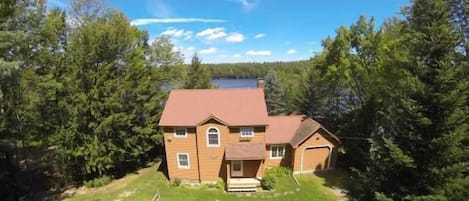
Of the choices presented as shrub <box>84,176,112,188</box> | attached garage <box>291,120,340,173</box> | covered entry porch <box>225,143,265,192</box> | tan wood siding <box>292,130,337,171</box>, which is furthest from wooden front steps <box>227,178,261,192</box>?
shrub <box>84,176,112,188</box>

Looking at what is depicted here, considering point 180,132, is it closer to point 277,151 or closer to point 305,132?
point 277,151

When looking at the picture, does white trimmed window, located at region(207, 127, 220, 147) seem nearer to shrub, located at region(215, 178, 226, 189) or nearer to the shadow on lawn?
shrub, located at region(215, 178, 226, 189)

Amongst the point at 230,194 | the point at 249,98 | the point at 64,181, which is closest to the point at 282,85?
the point at 249,98

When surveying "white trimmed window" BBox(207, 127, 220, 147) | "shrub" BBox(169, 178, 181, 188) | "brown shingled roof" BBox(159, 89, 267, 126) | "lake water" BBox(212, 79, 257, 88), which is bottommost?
"lake water" BBox(212, 79, 257, 88)

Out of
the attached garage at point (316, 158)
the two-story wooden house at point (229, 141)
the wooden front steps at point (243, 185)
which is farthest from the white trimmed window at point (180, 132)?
the attached garage at point (316, 158)

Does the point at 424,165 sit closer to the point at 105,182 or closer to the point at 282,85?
the point at 105,182

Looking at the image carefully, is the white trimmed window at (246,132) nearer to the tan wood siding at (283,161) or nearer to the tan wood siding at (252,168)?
the tan wood siding at (252,168)
